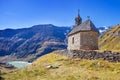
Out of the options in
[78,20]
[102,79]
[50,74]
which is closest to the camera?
[102,79]

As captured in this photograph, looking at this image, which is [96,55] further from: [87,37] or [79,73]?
[87,37]

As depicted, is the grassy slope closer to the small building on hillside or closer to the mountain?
the small building on hillside

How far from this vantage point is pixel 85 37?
60125 millimetres

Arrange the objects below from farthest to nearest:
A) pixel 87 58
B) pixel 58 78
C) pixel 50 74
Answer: pixel 87 58 → pixel 50 74 → pixel 58 78

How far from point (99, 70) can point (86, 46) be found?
23326mm

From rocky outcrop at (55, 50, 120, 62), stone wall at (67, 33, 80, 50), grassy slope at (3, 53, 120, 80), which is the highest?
stone wall at (67, 33, 80, 50)

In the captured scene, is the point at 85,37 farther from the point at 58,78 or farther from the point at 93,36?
the point at 58,78

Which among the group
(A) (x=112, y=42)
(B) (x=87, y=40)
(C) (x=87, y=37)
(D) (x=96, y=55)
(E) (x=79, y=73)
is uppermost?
(C) (x=87, y=37)

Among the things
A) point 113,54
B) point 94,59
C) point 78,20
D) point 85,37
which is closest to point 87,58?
point 94,59

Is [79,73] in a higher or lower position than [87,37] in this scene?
lower

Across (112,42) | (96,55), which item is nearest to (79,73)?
(96,55)

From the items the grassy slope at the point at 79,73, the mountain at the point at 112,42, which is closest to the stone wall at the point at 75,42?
the grassy slope at the point at 79,73

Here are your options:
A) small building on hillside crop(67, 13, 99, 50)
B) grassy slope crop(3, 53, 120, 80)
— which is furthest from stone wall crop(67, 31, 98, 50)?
grassy slope crop(3, 53, 120, 80)

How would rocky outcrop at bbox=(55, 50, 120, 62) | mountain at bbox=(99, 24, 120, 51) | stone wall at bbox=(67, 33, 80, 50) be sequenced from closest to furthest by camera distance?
rocky outcrop at bbox=(55, 50, 120, 62) < stone wall at bbox=(67, 33, 80, 50) < mountain at bbox=(99, 24, 120, 51)
